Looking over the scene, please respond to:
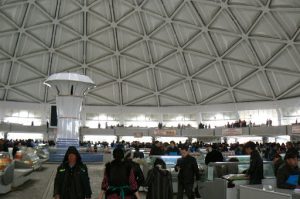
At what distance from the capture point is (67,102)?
33.4 metres

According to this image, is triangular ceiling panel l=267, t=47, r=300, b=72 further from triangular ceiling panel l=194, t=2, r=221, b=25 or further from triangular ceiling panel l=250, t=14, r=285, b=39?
triangular ceiling panel l=194, t=2, r=221, b=25

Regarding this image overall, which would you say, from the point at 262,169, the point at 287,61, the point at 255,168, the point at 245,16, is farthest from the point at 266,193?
the point at 287,61

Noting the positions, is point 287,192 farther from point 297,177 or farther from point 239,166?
point 239,166

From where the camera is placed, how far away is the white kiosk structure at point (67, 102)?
33.5 meters

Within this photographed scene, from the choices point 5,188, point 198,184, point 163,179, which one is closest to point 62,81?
point 5,188

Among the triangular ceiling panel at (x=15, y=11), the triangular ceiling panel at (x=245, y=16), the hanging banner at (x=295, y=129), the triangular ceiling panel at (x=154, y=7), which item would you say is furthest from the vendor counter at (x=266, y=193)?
the triangular ceiling panel at (x=15, y=11)

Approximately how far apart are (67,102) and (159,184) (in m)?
25.0

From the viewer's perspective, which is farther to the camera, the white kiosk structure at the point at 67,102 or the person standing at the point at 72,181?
the white kiosk structure at the point at 67,102

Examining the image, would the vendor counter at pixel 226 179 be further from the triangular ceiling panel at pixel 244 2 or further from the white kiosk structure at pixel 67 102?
the triangular ceiling panel at pixel 244 2

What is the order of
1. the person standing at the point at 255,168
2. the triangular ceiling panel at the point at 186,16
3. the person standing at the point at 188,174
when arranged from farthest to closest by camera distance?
the triangular ceiling panel at the point at 186,16, the person standing at the point at 188,174, the person standing at the point at 255,168

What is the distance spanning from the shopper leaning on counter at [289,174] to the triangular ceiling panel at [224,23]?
39207 millimetres

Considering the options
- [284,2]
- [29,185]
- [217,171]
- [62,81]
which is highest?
[284,2]

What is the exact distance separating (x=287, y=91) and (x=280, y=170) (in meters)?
44.2

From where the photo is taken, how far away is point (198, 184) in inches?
506
